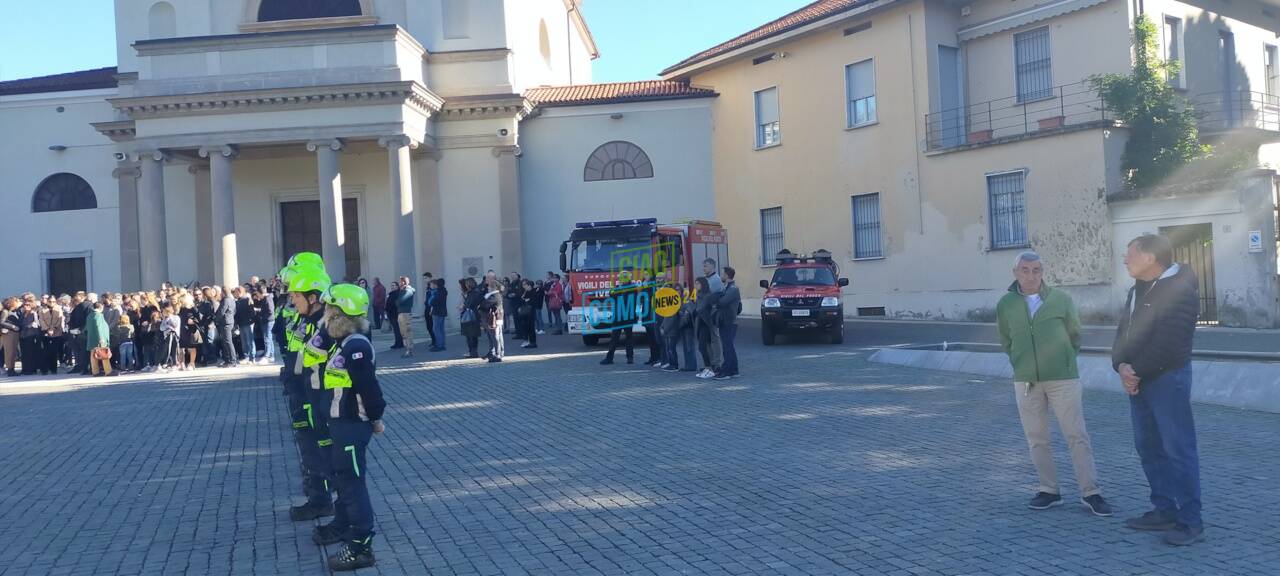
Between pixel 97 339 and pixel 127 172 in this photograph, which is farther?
pixel 127 172

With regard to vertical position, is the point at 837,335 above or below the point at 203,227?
below

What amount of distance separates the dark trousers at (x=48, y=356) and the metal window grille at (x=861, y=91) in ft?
67.1

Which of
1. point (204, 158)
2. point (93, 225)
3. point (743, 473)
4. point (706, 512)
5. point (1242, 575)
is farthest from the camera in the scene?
point (93, 225)

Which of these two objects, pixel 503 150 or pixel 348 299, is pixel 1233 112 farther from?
pixel 348 299

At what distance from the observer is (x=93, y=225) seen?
35.6 m

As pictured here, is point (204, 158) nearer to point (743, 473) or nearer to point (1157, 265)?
point (743, 473)

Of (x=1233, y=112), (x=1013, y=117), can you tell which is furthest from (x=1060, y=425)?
(x=1233, y=112)

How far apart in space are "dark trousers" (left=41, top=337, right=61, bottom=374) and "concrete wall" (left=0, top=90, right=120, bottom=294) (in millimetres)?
14004

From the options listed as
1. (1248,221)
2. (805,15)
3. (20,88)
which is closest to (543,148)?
(805,15)

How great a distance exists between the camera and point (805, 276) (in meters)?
22.1

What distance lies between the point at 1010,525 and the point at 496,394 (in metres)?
9.32

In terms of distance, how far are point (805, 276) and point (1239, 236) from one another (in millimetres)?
8322

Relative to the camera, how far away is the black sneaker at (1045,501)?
6.98 m

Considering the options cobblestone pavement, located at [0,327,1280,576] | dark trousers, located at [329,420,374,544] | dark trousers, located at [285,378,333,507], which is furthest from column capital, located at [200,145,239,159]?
dark trousers, located at [329,420,374,544]
